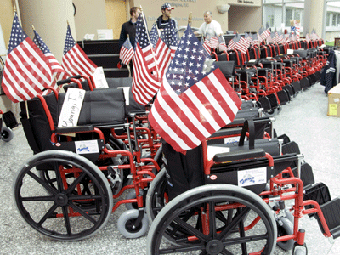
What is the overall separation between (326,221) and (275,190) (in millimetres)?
415

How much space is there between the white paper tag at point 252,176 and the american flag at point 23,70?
5.73ft

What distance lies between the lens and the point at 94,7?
10.2m

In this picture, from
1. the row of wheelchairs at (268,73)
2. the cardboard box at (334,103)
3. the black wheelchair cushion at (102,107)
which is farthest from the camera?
the row of wheelchairs at (268,73)

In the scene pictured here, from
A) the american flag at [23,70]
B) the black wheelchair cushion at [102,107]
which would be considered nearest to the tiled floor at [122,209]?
the black wheelchair cushion at [102,107]

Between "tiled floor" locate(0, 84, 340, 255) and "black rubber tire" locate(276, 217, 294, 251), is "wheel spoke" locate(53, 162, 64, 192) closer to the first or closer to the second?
"tiled floor" locate(0, 84, 340, 255)

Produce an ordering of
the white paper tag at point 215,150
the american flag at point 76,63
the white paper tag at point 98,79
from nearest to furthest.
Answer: the white paper tag at point 215,150, the white paper tag at point 98,79, the american flag at point 76,63

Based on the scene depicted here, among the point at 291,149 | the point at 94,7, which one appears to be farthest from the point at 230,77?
the point at 94,7

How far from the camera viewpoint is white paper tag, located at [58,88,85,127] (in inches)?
84.9

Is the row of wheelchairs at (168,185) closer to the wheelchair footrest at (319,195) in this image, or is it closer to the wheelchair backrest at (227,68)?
the wheelchair footrest at (319,195)

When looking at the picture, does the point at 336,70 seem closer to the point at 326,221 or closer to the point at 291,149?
the point at 291,149

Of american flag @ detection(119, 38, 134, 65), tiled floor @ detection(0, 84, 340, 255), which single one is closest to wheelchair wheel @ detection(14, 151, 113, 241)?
tiled floor @ detection(0, 84, 340, 255)

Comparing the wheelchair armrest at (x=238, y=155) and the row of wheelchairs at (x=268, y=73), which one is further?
the row of wheelchairs at (x=268, y=73)

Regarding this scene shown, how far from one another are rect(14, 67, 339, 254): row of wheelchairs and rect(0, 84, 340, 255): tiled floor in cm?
11

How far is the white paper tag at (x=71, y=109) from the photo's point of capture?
216cm
